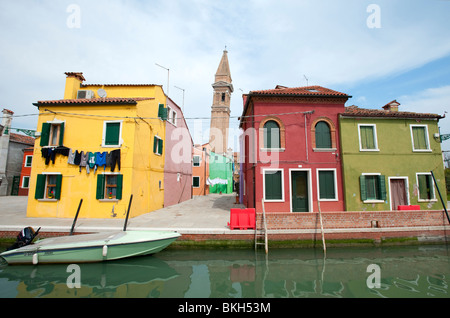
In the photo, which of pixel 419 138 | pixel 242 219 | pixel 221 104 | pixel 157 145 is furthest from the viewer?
pixel 221 104

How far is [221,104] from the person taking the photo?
52.4 meters

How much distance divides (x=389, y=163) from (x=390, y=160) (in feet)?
0.61

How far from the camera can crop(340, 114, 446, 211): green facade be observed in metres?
12.0

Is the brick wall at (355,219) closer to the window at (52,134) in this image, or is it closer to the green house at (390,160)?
the green house at (390,160)

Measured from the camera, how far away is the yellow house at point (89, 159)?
38.6 ft

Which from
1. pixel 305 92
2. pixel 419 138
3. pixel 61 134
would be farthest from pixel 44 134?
pixel 419 138

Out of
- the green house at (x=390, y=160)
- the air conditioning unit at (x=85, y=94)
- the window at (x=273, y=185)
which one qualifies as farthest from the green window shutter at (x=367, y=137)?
the air conditioning unit at (x=85, y=94)

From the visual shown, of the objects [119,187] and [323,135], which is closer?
[119,187]

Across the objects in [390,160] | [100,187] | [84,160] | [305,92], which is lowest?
[100,187]

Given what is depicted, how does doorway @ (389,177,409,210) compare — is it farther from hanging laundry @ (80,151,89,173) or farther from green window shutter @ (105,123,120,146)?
hanging laundry @ (80,151,89,173)

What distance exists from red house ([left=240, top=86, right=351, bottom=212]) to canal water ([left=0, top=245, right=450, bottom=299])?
348 centimetres

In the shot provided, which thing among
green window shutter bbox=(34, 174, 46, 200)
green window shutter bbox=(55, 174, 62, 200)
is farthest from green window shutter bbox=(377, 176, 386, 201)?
green window shutter bbox=(34, 174, 46, 200)

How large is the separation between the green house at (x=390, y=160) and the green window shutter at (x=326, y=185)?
25.9 inches

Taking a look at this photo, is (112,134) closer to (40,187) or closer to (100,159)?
(100,159)
